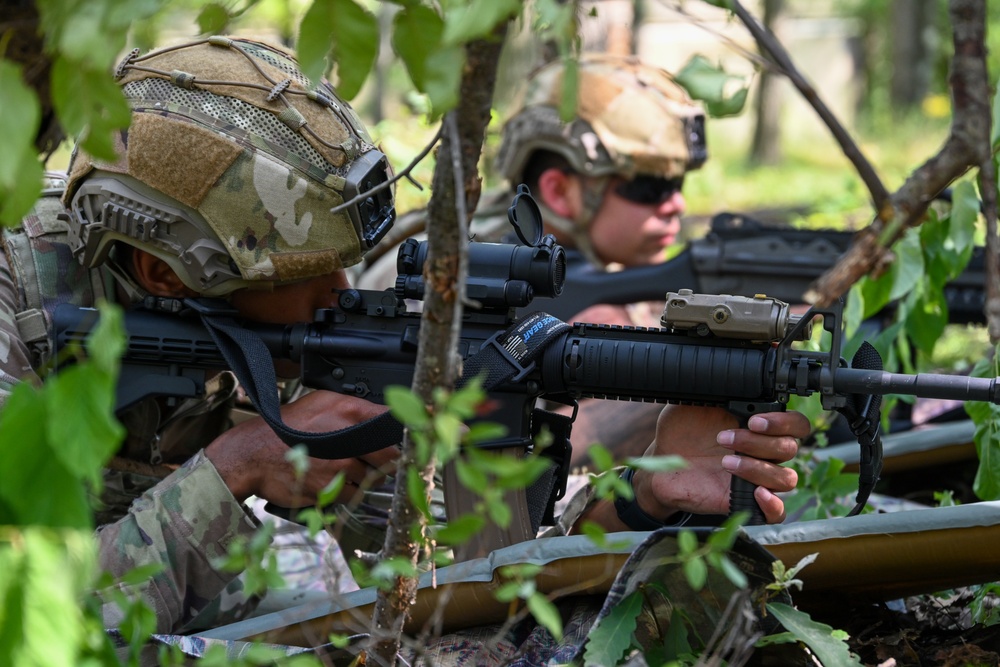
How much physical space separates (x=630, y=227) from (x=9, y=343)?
2.75 m

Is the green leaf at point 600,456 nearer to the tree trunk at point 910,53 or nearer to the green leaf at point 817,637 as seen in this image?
the green leaf at point 817,637

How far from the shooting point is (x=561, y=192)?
4594 mm

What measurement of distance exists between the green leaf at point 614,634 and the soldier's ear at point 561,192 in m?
2.89

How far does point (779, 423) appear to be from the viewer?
89.7 inches

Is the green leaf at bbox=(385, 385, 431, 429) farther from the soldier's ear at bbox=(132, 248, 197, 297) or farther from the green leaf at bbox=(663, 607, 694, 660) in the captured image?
the soldier's ear at bbox=(132, 248, 197, 297)

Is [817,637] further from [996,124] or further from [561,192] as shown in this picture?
[561,192]

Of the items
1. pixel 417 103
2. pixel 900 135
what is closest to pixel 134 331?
pixel 417 103

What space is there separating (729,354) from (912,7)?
59.7 ft

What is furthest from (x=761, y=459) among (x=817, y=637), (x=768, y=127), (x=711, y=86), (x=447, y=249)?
(x=768, y=127)

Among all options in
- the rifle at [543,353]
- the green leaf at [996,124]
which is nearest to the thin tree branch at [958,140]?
the rifle at [543,353]

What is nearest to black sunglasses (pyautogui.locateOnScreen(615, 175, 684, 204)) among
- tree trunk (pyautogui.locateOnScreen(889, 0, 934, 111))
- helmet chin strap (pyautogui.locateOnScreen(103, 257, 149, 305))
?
helmet chin strap (pyautogui.locateOnScreen(103, 257, 149, 305))

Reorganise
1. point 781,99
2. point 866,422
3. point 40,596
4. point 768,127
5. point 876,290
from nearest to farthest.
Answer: point 40,596 < point 866,422 < point 876,290 < point 768,127 < point 781,99

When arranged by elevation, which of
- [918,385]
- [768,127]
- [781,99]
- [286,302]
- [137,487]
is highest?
[781,99]

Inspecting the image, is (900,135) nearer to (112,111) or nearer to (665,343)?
(665,343)
